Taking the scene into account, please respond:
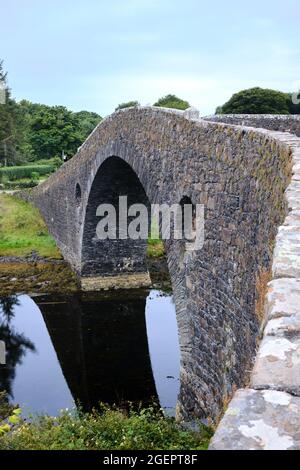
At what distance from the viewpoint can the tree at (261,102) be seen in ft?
92.9

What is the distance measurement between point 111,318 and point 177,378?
5.11m

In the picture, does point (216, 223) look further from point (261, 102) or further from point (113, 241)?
point (261, 102)

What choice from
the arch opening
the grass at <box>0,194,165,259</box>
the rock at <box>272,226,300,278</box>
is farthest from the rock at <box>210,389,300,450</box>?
the grass at <box>0,194,165,259</box>

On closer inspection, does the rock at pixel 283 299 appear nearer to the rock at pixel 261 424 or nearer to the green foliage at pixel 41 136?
the rock at pixel 261 424

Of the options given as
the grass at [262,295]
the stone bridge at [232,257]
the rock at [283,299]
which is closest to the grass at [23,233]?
the stone bridge at [232,257]

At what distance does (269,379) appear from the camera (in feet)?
7.82

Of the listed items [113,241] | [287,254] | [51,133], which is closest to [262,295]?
[287,254]

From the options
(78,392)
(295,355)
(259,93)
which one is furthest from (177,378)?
(259,93)

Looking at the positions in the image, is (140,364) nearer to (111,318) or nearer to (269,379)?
(111,318)

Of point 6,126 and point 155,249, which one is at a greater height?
point 6,126

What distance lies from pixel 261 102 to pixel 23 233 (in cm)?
1489

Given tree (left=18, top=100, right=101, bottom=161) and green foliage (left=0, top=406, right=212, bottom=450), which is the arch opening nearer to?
green foliage (left=0, top=406, right=212, bottom=450)

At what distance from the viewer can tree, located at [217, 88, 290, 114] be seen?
28.3m

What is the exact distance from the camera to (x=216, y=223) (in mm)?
7723
